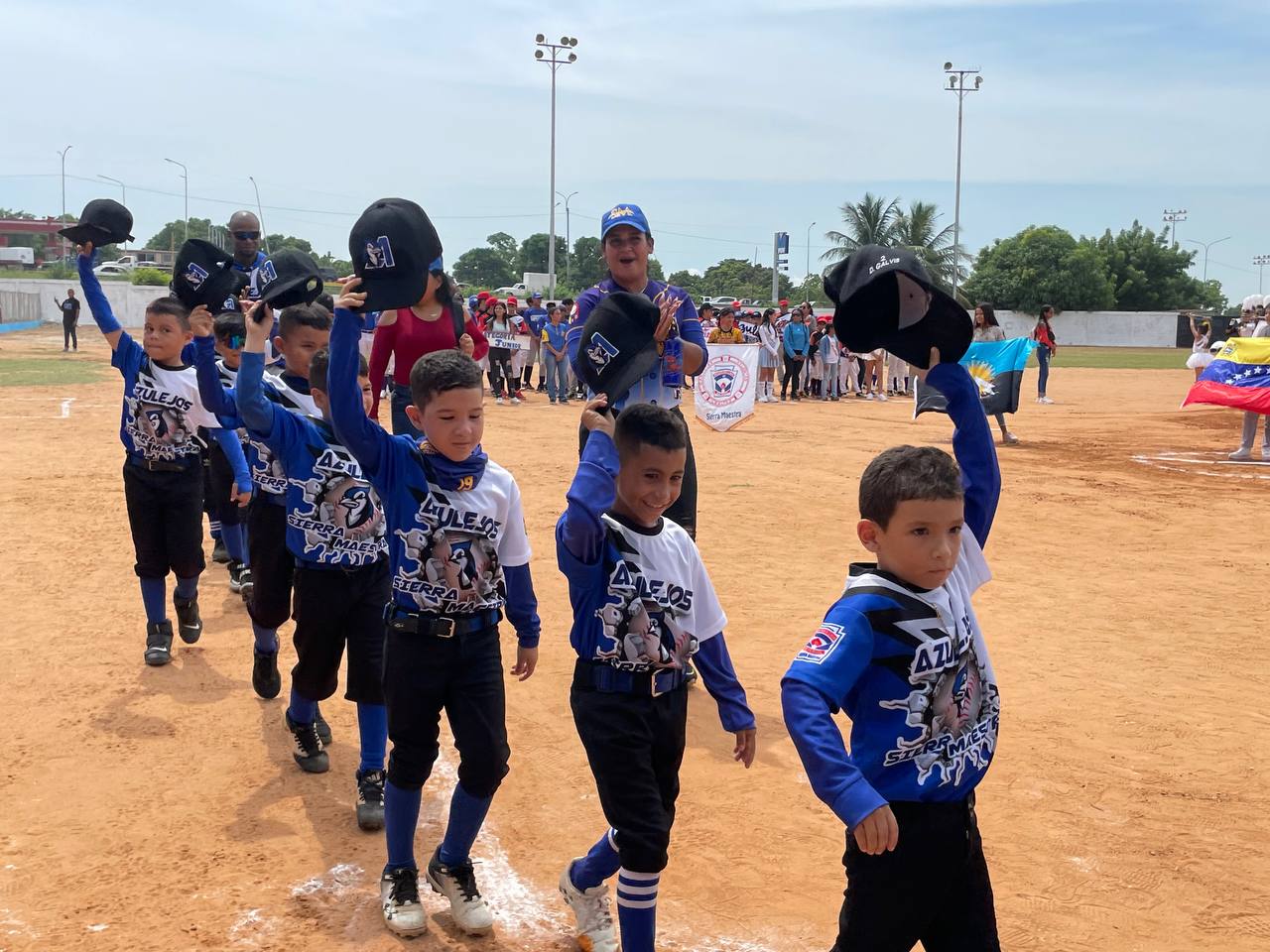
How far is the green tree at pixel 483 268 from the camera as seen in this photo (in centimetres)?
10506

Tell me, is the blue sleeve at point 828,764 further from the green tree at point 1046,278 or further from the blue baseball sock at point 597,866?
the green tree at point 1046,278

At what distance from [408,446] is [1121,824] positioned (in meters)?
3.53

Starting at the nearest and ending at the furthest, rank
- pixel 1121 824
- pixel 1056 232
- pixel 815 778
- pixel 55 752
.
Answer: pixel 815 778 → pixel 1121 824 → pixel 55 752 → pixel 1056 232

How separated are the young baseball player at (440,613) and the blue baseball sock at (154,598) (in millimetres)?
3583

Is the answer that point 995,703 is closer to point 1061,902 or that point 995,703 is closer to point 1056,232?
point 1061,902

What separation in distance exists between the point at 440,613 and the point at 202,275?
395cm

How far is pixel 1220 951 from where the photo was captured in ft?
13.1

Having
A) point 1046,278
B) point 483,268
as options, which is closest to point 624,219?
point 1046,278

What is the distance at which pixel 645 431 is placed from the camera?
352 cm

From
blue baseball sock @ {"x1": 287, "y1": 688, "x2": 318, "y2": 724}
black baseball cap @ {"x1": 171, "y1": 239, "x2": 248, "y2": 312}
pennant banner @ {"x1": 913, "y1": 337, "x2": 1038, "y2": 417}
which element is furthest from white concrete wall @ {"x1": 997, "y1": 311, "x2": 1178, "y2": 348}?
blue baseball sock @ {"x1": 287, "y1": 688, "x2": 318, "y2": 724}

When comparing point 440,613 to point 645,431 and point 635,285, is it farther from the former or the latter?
Result: point 635,285

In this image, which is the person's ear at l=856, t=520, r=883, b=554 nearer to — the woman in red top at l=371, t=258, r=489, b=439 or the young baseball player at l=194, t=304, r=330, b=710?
the woman in red top at l=371, t=258, r=489, b=439

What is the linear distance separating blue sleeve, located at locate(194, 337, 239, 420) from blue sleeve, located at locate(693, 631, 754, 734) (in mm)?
3335

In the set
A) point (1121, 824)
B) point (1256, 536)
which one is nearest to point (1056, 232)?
point (1256, 536)
